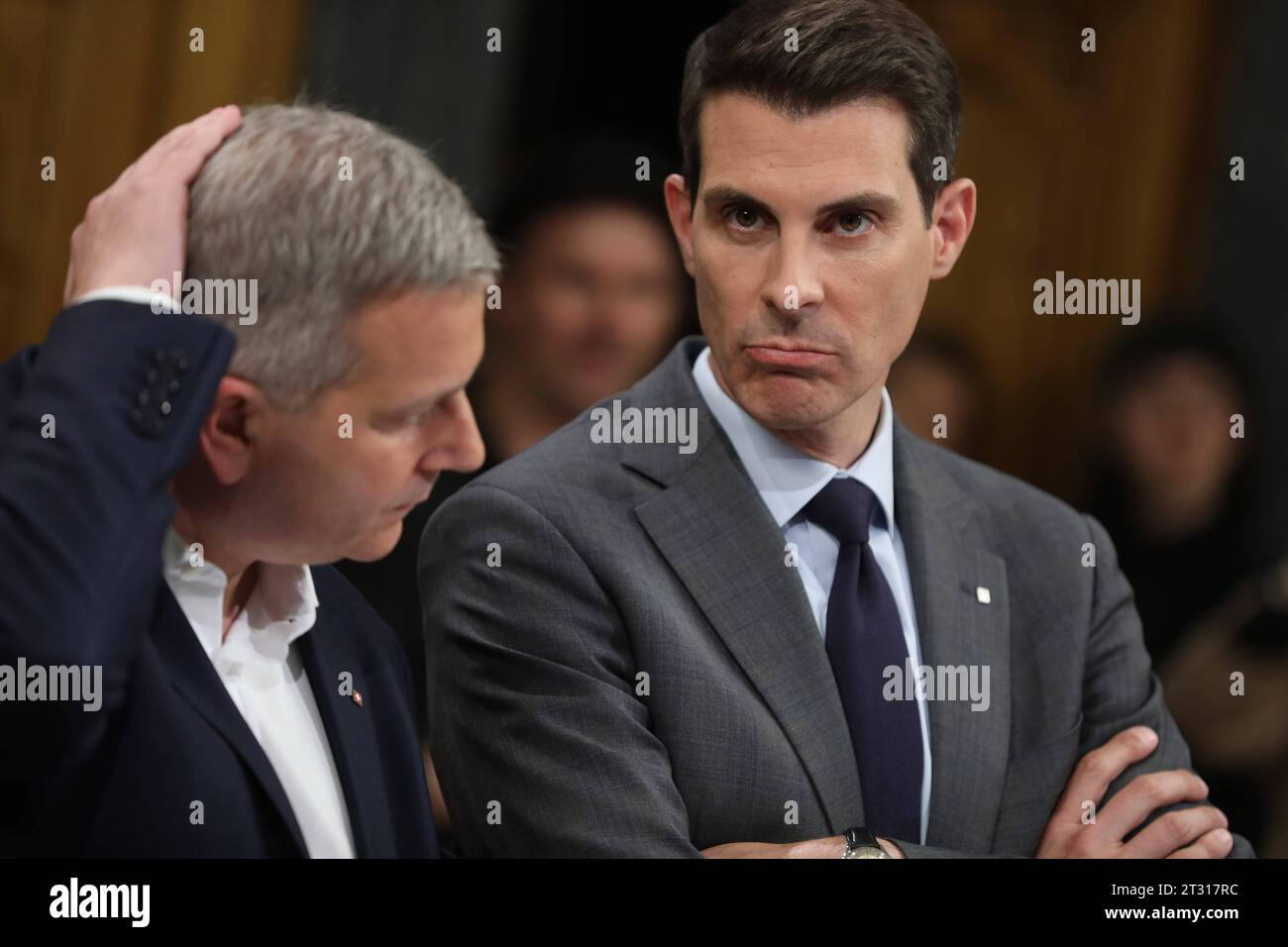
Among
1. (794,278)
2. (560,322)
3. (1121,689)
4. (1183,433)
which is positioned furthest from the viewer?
(1183,433)

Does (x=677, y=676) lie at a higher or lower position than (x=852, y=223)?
lower

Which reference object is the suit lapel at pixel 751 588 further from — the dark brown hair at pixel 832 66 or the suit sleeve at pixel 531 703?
the dark brown hair at pixel 832 66

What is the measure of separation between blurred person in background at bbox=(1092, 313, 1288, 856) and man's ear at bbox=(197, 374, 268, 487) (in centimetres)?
322

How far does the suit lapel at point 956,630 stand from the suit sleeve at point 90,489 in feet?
4.16

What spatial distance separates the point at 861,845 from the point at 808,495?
574 millimetres

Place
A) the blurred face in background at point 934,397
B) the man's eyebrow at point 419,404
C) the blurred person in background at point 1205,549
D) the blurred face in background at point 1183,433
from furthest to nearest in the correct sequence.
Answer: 1. the blurred face in background at point 1183,433
2. the blurred face in background at point 934,397
3. the blurred person in background at point 1205,549
4. the man's eyebrow at point 419,404

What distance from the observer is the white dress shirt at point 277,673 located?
7.73ft

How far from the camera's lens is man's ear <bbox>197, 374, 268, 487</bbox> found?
2262mm

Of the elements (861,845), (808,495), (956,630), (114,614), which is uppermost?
(808,495)

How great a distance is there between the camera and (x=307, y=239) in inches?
87.4

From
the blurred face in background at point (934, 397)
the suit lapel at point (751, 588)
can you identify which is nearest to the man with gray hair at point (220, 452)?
the suit lapel at point (751, 588)

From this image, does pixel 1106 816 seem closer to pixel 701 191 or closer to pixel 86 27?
pixel 701 191

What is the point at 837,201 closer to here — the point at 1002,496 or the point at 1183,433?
the point at 1002,496

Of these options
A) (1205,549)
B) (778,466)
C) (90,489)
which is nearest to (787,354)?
(778,466)
